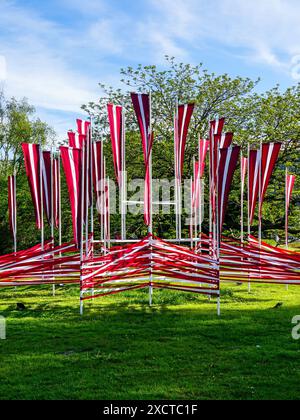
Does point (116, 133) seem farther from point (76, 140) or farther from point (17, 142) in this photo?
point (17, 142)

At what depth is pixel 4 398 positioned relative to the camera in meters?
5.46

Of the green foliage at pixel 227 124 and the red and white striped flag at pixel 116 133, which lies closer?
the red and white striped flag at pixel 116 133

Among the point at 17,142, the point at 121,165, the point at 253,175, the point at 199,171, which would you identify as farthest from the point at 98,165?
the point at 17,142

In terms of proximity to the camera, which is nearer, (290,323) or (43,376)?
(43,376)

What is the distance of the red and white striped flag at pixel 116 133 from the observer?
11328 millimetres

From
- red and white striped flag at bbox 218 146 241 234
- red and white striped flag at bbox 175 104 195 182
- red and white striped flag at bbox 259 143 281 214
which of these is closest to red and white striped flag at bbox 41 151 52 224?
red and white striped flag at bbox 175 104 195 182

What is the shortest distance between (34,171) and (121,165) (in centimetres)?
296

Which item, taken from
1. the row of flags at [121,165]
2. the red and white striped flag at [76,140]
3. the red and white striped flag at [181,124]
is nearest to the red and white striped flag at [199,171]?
the row of flags at [121,165]

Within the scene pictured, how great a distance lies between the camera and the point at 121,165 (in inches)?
460

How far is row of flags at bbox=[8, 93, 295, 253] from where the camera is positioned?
10.3m

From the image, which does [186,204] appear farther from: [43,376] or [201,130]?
[43,376]

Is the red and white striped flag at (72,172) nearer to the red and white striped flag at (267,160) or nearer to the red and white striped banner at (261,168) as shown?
the red and white striped banner at (261,168)

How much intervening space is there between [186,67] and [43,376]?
63.9ft

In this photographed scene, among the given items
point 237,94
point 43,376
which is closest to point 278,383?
point 43,376
